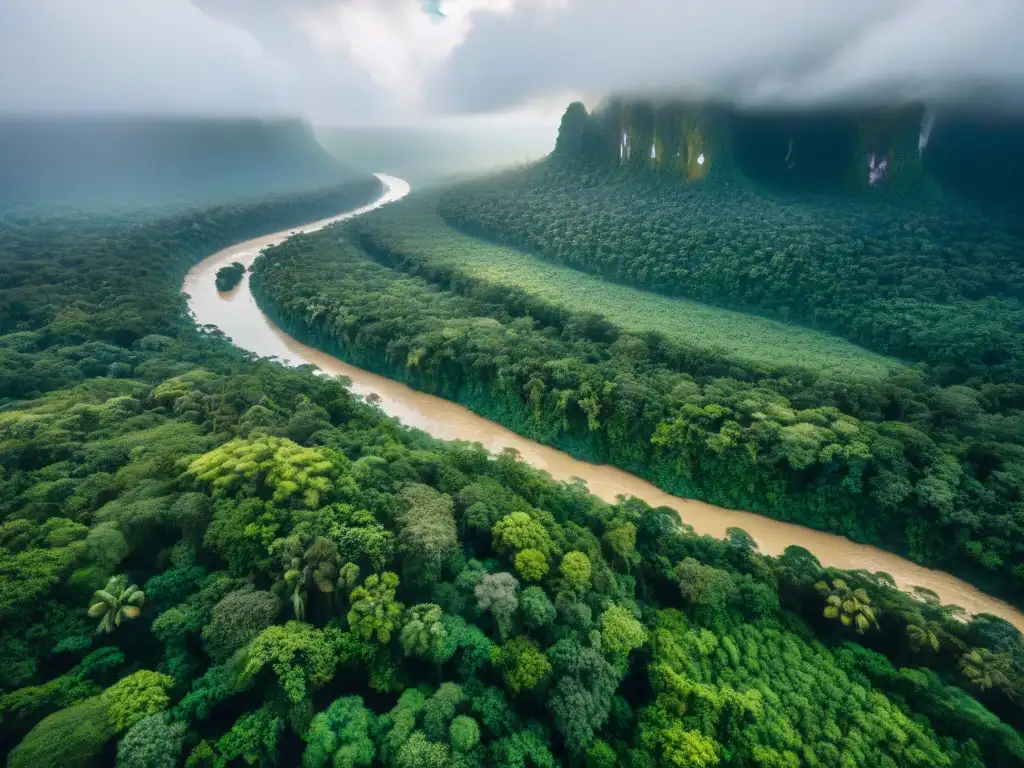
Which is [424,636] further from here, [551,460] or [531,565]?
[551,460]

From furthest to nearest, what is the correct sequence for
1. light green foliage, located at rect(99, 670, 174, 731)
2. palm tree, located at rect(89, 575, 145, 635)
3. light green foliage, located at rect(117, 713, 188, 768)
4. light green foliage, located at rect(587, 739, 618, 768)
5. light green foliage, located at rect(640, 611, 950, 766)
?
1. palm tree, located at rect(89, 575, 145, 635)
2. light green foliage, located at rect(640, 611, 950, 766)
3. light green foliage, located at rect(587, 739, 618, 768)
4. light green foliage, located at rect(99, 670, 174, 731)
5. light green foliage, located at rect(117, 713, 188, 768)

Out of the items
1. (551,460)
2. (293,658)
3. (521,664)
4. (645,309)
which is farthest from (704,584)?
(645,309)

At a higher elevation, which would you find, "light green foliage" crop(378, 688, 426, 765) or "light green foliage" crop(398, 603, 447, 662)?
"light green foliage" crop(398, 603, 447, 662)

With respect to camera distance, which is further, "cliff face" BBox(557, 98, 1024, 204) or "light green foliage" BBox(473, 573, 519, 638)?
"cliff face" BBox(557, 98, 1024, 204)

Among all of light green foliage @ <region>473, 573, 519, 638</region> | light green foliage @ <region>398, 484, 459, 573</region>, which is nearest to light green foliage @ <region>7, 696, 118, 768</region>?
light green foliage @ <region>398, 484, 459, 573</region>

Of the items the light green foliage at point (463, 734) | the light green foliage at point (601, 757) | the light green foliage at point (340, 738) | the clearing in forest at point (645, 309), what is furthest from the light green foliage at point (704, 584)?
the clearing in forest at point (645, 309)

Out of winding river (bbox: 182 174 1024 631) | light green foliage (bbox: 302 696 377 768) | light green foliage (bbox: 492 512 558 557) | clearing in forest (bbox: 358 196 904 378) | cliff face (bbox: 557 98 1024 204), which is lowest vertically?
winding river (bbox: 182 174 1024 631)

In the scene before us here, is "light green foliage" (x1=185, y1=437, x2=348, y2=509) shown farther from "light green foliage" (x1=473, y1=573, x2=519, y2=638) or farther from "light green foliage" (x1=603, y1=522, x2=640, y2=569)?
"light green foliage" (x1=603, y1=522, x2=640, y2=569)

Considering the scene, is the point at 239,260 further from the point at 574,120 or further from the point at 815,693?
the point at 815,693
